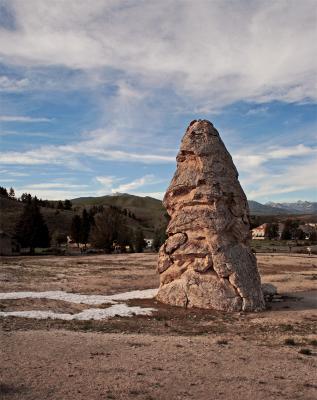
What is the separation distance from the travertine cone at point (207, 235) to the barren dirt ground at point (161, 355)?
0.99m

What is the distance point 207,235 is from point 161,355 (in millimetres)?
10492

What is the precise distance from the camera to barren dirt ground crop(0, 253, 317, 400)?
9904 millimetres

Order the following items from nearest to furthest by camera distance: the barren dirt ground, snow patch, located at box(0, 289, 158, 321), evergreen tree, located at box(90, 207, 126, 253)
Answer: the barren dirt ground → snow patch, located at box(0, 289, 158, 321) → evergreen tree, located at box(90, 207, 126, 253)

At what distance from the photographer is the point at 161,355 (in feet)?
40.8

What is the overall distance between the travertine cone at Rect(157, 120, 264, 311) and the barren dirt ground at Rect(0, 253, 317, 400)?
0.99m

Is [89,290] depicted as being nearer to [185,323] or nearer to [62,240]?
[185,323]

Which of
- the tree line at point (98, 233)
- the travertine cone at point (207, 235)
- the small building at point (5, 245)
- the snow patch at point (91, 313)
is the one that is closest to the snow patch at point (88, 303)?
the snow patch at point (91, 313)

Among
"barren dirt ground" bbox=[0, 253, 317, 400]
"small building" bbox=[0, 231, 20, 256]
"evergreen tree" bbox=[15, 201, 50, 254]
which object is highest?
"evergreen tree" bbox=[15, 201, 50, 254]

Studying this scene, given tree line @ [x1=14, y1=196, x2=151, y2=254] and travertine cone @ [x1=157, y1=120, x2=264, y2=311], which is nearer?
travertine cone @ [x1=157, y1=120, x2=264, y2=311]

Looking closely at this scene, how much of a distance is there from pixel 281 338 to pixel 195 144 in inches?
443

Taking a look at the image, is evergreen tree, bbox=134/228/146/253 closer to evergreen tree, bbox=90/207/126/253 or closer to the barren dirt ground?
evergreen tree, bbox=90/207/126/253

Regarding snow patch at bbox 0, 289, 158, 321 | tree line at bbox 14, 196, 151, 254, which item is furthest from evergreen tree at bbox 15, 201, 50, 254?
snow patch at bbox 0, 289, 158, 321

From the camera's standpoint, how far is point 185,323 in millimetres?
18062

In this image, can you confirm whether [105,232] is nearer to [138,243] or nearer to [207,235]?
[138,243]
